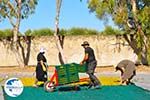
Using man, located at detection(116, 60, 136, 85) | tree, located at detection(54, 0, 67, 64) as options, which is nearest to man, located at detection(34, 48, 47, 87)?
man, located at detection(116, 60, 136, 85)

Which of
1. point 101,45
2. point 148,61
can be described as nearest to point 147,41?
point 148,61

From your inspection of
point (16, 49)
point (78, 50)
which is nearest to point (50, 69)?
point (78, 50)

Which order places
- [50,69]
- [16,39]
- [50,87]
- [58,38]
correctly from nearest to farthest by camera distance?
[50,87] < [50,69] < [58,38] < [16,39]

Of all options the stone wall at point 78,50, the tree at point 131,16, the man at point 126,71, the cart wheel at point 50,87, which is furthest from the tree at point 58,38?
the cart wheel at point 50,87

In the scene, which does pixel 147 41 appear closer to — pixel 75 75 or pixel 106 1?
pixel 106 1

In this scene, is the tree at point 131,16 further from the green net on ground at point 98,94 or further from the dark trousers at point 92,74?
the green net on ground at point 98,94

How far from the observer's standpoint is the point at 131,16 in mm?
36156

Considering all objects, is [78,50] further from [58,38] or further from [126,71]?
[126,71]

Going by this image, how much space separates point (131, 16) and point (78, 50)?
5.23 m

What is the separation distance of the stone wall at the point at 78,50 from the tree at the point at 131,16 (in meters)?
1.11

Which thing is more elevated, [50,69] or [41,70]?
[41,70]

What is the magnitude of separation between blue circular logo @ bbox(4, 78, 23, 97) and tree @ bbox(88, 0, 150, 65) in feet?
76.0

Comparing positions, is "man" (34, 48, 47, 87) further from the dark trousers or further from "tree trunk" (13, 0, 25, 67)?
"tree trunk" (13, 0, 25, 67)

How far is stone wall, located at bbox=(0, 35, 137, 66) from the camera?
125 ft
